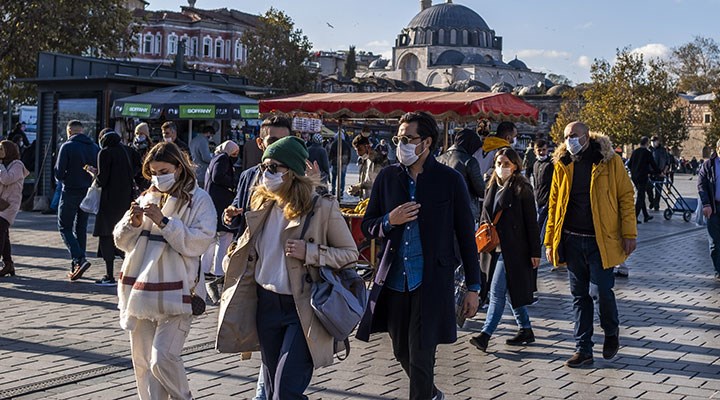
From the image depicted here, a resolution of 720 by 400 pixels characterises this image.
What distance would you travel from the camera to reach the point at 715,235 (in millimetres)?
12070

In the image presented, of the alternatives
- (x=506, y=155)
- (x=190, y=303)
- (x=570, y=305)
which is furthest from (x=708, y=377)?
(x=190, y=303)

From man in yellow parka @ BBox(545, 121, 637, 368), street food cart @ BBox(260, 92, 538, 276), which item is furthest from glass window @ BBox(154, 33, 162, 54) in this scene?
man in yellow parka @ BBox(545, 121, 637, 368)

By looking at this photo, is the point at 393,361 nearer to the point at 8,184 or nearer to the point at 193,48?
the point at 8,184

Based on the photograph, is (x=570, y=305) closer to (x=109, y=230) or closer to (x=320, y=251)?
(x=109, y=230)

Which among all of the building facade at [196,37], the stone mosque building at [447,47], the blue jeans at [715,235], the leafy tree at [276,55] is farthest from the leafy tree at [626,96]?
the stone mosque building at [447,47]

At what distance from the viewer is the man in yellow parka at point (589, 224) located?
718 centimetres

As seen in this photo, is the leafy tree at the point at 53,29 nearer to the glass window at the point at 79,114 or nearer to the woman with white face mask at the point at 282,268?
the glass window at the point at 79,114

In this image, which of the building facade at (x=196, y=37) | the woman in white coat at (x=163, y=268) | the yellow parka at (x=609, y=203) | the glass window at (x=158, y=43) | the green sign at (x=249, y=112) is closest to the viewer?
the woman in white coat at (x=163, y=268)

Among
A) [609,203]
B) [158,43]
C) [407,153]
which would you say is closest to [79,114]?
[609,203]

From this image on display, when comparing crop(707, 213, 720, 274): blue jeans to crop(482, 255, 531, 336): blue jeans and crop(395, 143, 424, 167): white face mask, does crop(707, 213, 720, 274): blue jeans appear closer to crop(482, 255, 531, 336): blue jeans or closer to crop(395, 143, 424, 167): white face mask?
crop(482, 255, 531, 336): blue jeans

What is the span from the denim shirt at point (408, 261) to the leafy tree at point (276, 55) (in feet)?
190

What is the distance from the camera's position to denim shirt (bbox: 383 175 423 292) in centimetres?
529

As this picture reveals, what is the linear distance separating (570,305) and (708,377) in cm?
309

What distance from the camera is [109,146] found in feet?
35.3
